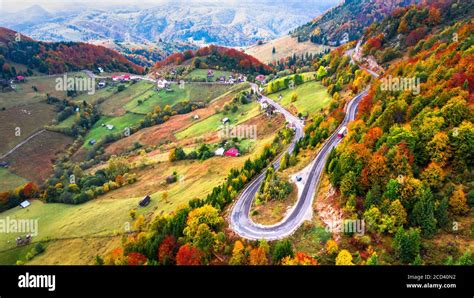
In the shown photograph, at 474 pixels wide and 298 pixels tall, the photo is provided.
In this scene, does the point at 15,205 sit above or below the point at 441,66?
below

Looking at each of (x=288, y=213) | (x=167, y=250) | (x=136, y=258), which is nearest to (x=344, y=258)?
(x=288, y=213)

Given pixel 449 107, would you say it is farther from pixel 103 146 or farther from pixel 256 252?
pixel 103 146

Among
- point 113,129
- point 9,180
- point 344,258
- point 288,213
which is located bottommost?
point 9,180

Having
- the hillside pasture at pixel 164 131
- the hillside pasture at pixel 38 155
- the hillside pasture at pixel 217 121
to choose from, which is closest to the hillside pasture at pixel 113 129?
the hillside pasture at pixel 38 155

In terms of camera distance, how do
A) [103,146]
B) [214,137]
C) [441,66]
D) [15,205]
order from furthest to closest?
[103,146] < [214,137] < [15,205] < [441,66]

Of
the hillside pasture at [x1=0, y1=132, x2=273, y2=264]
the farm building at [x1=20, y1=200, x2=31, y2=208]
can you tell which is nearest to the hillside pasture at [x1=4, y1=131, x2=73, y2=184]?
the farm building at [x1=20, y1=200, x2=31, y2=208]

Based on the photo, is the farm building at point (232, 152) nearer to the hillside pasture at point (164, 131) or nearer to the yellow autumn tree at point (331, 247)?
the hillside pasture at point (164, 131)

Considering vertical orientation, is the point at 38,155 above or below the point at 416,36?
below

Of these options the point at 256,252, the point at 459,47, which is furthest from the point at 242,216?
the point at 459,47

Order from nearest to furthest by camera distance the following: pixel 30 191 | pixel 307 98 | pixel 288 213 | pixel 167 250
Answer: pixel 167 250
pixel 288 213
pixel 30 191
pixel 307 98

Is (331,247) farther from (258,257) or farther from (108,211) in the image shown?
(108,211)

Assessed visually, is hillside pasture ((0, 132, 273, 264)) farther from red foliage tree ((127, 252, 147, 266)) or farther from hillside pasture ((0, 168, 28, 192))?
hillside pasture ((0, 168, 28, 192))
